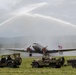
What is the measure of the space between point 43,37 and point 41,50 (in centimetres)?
6247

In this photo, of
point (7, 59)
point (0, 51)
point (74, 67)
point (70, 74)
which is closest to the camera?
point (70, 74)

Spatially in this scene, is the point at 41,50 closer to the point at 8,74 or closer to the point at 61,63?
the point at 61,63

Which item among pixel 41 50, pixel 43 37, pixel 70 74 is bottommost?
pixel 70 74

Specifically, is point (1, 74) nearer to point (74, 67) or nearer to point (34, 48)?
point (74, 67)

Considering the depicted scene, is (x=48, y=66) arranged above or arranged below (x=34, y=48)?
below

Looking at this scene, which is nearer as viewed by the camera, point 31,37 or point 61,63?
point 61,63

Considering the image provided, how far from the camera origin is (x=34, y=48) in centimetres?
9288

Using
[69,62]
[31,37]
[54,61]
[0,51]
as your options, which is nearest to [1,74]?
[54,61]

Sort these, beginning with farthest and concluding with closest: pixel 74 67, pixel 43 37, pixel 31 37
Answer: pixel 31 37, pixel 43 37, pixel 74 67

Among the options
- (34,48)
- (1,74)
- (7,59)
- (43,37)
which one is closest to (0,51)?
(34,48)

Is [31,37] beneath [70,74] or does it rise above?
above

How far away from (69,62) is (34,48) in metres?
48.1

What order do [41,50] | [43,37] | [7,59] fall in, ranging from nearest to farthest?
[7,59]
[41,50]
[43,37]

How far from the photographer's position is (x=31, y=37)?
636 feet
